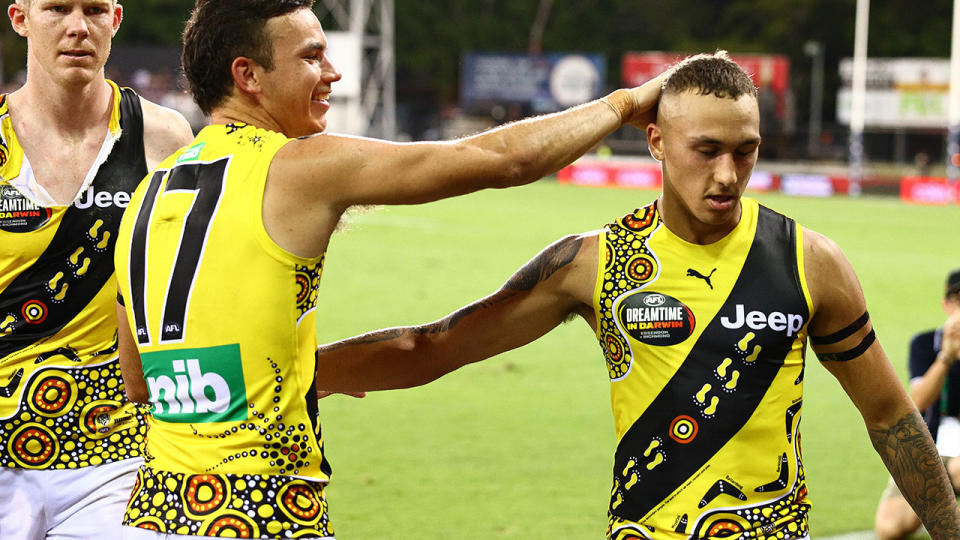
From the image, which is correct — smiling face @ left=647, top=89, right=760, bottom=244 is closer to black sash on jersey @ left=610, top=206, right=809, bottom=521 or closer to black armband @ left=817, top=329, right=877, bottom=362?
black sash on jersey @ left=610, top=206, right=809, bottom=521

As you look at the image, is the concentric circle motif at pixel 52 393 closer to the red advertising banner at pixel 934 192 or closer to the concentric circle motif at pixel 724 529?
the concentric circle motif at pixel 724 529

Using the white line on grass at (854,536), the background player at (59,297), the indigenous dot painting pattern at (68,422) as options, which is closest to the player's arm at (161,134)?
the background player at (59,297)

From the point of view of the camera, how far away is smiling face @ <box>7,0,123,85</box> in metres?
3.88

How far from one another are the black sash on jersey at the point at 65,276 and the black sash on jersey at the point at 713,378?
170 centimetres

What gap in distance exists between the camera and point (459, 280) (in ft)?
51.4

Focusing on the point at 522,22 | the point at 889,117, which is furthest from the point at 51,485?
the point at 522,22

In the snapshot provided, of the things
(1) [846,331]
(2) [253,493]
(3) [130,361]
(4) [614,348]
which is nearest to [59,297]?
(3) [130,361]

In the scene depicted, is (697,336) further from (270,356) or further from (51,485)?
(51,485)

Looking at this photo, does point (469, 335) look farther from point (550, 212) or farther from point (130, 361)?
point (550, 212)

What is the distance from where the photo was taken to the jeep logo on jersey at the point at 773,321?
3.44m

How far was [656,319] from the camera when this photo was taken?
11.5 feet

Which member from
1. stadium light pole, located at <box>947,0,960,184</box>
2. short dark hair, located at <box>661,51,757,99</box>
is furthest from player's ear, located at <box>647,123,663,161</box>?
stadium light pole, located at <box>947,0,960,184</box>

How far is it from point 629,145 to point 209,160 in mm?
41890

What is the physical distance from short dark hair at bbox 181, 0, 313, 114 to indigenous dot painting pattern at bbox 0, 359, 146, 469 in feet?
4.09
